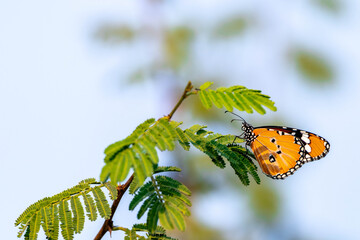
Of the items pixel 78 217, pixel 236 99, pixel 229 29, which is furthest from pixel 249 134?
pixel 229 29

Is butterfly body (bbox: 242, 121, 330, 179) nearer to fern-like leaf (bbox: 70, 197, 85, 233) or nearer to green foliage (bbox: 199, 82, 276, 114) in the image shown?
green foliage (bbox: 199, 82, 276, 114)

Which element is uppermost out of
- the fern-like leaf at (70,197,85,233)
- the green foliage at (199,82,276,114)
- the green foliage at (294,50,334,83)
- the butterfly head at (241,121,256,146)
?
the green foliage at (294,50,334,83)

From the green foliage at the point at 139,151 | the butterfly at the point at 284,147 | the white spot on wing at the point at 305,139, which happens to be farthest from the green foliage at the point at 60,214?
the white spot on wing at the point at 305,139

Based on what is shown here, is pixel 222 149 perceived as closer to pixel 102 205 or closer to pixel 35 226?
pixel 102 205

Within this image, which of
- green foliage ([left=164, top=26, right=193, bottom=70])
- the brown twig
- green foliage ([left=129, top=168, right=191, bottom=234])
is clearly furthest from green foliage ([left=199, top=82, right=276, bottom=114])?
green foliage ([left=164, top=26, right=193, bottom=70])

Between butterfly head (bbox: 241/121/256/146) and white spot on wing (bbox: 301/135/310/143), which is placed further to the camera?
white spot on wing (bbox: 301/135/310/143)

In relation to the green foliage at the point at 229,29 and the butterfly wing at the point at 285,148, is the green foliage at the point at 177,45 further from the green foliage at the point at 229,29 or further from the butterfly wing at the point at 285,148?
the butterfly wing at the point at 285,148
